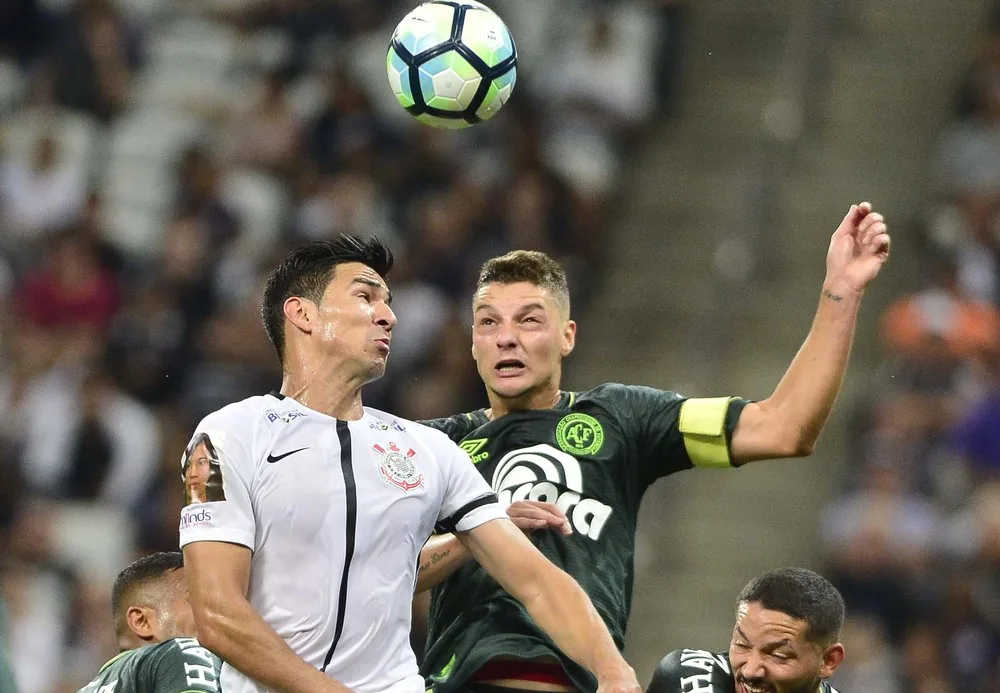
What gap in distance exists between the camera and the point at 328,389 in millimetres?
4465

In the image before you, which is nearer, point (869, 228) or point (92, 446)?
point (869, 228)

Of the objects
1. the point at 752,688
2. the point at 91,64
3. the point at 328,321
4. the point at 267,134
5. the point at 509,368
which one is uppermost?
the point at 91,64

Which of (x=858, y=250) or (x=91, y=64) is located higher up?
(x=91, y=64)

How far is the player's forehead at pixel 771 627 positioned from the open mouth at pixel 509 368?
42.0 inches

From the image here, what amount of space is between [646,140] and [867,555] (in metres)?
4.30

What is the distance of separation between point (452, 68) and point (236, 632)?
244 centimetres

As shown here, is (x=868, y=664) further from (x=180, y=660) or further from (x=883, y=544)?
(x=180, y=660)

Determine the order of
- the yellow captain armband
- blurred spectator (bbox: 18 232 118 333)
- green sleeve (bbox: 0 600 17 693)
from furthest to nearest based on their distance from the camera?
blurred spectator (bbox: 18 232 118 333) → the yellow captain armband → green sleeve (bbox: 0 600 17 693)

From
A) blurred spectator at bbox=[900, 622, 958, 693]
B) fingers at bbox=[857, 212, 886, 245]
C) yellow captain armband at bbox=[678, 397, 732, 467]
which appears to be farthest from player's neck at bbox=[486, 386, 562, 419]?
blurred spectator at bbox=[900, 622, 958, 693]

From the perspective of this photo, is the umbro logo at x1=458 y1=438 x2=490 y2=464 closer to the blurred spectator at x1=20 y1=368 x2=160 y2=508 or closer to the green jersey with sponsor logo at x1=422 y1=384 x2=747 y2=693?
the green jersey with sponsor logo at x1=422 y1=384 x2=747 y2=693

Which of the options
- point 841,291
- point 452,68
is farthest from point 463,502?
point 452,68

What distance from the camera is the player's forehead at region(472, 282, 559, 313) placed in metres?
5.45

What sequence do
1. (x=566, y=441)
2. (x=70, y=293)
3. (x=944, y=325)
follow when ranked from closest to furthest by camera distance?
(x=566, y=441)
(x=944, y=325)
(x=70, y=293)

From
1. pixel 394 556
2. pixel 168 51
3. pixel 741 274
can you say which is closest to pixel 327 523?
pixel 394 556
